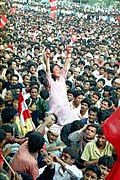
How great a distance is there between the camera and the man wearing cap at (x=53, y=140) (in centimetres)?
513

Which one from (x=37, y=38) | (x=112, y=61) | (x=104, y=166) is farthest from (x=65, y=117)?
(x=37, y=38)

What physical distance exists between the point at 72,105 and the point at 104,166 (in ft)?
6.80

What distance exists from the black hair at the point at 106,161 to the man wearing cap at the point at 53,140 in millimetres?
590

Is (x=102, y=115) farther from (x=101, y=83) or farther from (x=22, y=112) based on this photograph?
(x=101, y=83)

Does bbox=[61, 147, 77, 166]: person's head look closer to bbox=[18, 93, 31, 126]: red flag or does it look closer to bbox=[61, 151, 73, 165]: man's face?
bbox=[61, 151, 73, 165]: man's face

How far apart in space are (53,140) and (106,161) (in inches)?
33.4

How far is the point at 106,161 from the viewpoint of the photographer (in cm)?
464

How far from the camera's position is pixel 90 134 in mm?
5348

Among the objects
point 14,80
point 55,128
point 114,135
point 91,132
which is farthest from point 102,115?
point 114,135

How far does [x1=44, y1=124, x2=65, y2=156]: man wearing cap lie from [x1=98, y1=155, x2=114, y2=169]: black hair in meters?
0.59

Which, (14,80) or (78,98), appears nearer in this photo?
(78,98)

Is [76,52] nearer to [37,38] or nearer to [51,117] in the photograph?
[37,38]

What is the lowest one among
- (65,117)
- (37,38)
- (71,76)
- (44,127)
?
(37,38)

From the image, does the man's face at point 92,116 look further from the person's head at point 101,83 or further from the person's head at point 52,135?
the person's head at point 101,83
